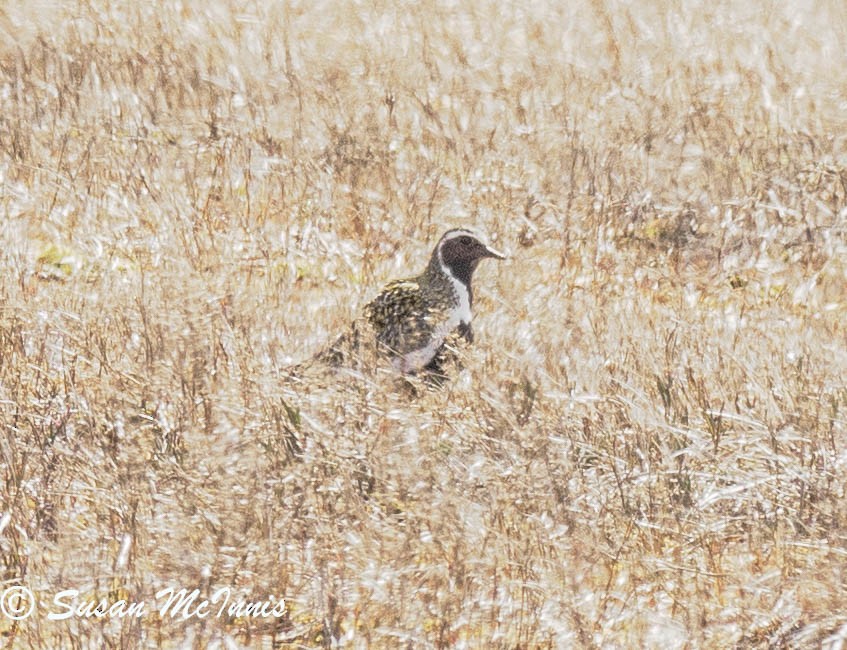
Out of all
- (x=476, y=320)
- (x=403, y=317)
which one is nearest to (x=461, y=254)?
(x=476, y=320)

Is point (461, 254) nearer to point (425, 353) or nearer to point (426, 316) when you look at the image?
point (426, 316)

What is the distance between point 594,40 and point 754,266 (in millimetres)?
2917

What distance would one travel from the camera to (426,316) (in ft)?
17.7

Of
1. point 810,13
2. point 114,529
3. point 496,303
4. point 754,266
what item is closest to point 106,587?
point 114,529

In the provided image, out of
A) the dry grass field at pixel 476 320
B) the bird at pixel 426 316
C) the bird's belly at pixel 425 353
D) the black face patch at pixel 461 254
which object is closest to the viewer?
the dry grass field at pixel 476 320

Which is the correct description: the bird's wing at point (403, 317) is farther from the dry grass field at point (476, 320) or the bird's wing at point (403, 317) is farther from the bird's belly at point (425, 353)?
the dry grass field at point (476, 320)

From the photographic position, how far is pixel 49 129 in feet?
25.2

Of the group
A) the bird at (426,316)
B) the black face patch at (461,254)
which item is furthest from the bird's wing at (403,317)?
the black face patch at (461,254)

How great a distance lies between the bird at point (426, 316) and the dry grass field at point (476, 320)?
0.59ft

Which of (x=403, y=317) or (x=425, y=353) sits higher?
(x=403, y=317)

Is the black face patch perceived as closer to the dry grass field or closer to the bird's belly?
the dry grass field

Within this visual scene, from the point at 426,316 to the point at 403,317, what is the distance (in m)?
0.15

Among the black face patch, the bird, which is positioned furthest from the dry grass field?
the black face patch

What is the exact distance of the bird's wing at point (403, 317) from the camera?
5.33 meters
